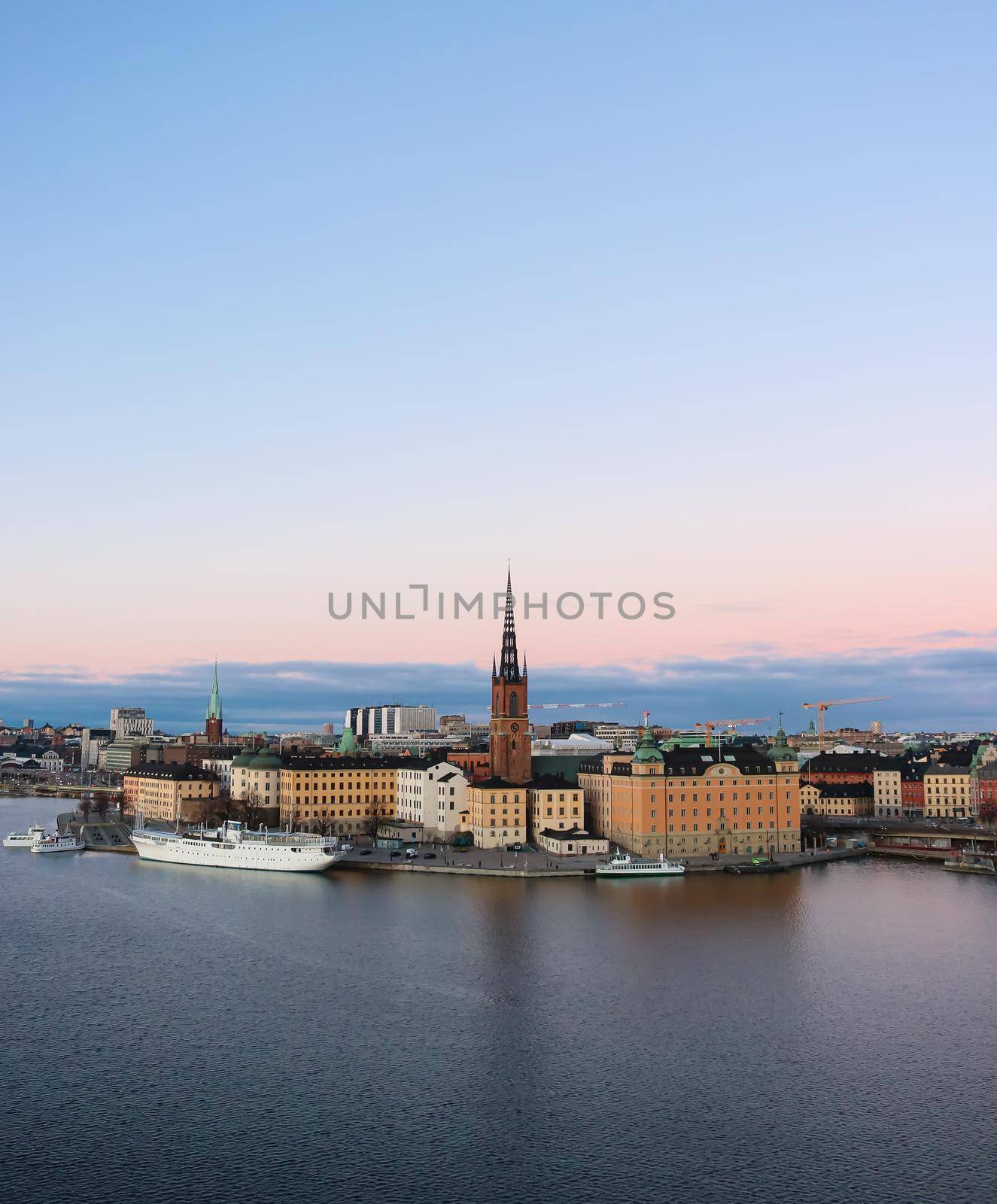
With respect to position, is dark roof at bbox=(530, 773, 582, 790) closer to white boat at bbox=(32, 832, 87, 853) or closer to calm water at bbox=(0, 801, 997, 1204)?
calm water at bbox=(0, 801, 997, 1204)

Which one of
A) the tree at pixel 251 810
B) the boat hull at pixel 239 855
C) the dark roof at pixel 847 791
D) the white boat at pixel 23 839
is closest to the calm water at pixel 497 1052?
the boat hull at pixel 239 855

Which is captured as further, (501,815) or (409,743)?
(409,743)

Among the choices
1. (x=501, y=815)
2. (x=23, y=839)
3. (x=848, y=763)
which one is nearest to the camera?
(x=501, y=815)

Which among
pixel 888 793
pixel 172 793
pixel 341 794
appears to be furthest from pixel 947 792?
pixel 172 793

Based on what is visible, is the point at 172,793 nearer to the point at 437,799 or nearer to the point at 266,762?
the point at 266,762

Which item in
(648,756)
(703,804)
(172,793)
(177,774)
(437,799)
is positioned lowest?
(172,793)

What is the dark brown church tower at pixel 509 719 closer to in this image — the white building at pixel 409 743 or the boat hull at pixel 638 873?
the boat hull at pixel 638 873
